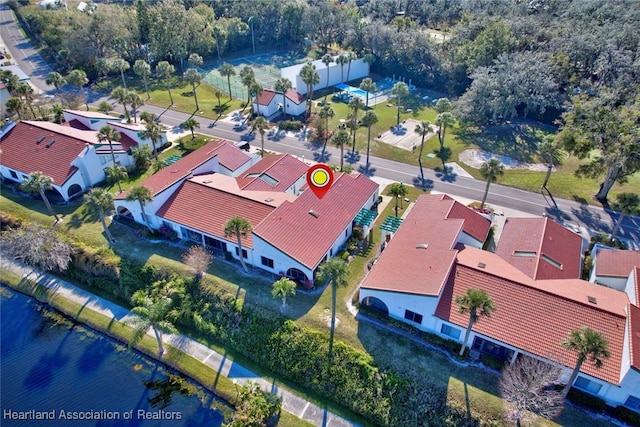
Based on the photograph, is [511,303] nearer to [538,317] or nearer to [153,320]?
[538,317]

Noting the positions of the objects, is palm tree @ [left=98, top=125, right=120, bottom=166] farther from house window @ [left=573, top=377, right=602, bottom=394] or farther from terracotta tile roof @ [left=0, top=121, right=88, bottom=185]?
house window @ [left=573, top=377, right=602, bottom=394]

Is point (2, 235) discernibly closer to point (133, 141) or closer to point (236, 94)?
point (133, 141)

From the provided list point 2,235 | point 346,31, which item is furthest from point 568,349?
point 346,31

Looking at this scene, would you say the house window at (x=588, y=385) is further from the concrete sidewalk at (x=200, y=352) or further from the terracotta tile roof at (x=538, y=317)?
the concrete sidewalk at (x=200, y=352)

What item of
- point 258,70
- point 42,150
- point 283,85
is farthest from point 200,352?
point 258,70

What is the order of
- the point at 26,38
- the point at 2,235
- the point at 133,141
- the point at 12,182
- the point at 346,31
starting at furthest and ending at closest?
1. the point at 26,38
2. the point at 346,31
3. the point at 133,141
4. the point at 12,182
5. the point at 2,235

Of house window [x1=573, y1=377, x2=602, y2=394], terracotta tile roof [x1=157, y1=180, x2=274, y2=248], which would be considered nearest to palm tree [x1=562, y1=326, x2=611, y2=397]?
house window [x1=573, y1=377, x2=602, y2=394]
